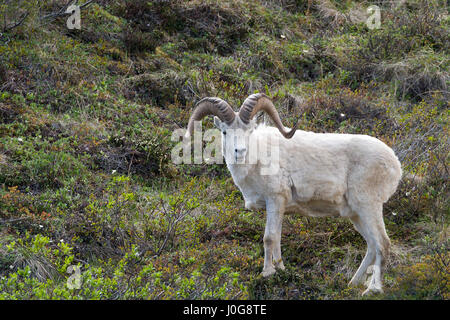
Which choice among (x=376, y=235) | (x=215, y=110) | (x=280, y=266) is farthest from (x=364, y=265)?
(x=215, y=110)

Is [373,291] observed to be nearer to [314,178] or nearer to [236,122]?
[314,178]

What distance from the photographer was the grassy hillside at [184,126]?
7.86 metres

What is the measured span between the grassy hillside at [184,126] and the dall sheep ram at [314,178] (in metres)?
0.61

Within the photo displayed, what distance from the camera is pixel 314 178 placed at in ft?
26.9

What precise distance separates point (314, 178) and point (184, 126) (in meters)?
4.66

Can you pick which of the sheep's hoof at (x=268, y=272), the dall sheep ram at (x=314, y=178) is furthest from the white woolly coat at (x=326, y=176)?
the sheep's hoof at (x=268, y=272)

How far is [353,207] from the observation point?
8.07 m

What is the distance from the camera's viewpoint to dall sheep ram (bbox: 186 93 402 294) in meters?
7.99

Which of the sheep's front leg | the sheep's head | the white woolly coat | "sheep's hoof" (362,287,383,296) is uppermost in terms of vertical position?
the sheep's head

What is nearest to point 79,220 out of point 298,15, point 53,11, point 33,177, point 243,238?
point 33,177

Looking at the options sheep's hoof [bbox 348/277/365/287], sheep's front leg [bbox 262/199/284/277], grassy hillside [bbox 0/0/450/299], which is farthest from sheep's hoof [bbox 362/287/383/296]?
sheep's front leg [bbox 262/199/284/277]

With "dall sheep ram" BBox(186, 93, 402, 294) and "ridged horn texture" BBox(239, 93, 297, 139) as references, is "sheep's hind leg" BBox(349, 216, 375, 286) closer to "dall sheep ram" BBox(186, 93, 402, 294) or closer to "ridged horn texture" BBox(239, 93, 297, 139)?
"dall sheep ram" BBox(186, 93, 402, 294)

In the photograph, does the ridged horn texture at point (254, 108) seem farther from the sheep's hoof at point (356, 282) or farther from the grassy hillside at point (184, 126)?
the sheep's hoof at point (356, 282)

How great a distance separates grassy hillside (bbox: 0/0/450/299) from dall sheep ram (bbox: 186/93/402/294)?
61cm
